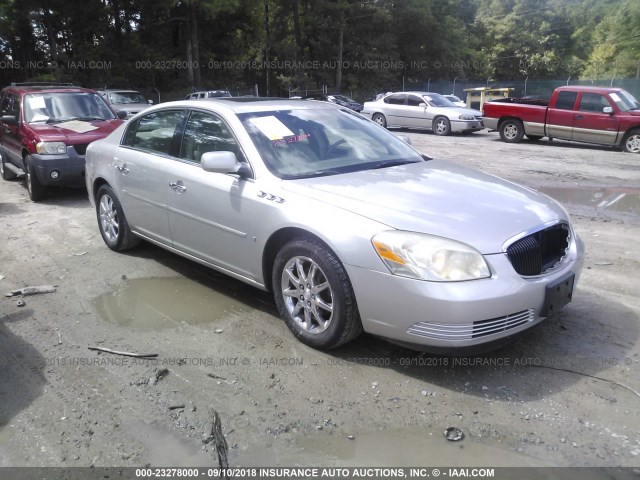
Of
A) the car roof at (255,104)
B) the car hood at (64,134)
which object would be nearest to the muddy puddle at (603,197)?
Answer: the car roof at (255,104)

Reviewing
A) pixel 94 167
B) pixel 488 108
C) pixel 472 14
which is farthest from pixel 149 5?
pixel 472 14

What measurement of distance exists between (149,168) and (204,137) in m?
0.76

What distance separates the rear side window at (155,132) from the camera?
492cm

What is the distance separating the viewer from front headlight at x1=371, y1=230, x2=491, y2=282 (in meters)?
3.10

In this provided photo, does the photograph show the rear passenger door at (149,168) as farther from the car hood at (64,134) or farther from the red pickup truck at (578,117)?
the red pickup truck at (578,117)

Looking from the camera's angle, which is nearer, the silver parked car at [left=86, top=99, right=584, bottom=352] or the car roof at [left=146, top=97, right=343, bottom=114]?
the silver parked car at [left=86, top=99, right=584, bottom=352]

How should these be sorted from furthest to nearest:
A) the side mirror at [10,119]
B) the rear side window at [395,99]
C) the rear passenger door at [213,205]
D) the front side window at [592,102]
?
1. the rear side window at [395,99]
2. the front side window at [592,102]
3. the side mirror at [10,119]
4. the rear passenger door at [213,205]

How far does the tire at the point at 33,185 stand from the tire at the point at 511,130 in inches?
537

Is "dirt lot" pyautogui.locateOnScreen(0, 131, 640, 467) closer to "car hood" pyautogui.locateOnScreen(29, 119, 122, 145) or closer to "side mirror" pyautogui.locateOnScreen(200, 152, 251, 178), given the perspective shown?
"side mirror" pyautogui.locateOnScreen(200, 152, 251, 178)

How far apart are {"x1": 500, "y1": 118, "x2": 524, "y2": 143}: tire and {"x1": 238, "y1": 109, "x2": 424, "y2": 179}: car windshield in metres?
13.4

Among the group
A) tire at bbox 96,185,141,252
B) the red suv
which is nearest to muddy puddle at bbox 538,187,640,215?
tire at bbox 96,185,141,252

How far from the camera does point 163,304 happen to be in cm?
458

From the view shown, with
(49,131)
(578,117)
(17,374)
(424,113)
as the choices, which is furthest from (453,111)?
(17,374)

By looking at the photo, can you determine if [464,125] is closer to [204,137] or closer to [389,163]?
[389,163]
